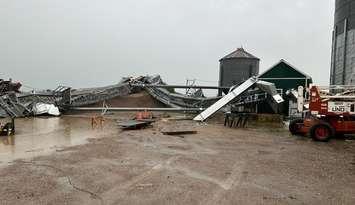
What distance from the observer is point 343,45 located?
22.5m

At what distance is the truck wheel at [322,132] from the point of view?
1510cm

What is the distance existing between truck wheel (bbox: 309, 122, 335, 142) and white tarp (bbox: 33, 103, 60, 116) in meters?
18.8

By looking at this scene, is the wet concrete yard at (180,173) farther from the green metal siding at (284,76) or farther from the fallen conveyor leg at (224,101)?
the green metal siding at (284,76)

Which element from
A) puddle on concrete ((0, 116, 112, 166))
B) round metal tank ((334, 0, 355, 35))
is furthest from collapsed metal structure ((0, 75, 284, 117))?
puddle on concrete ((0, 116, 112, 166))

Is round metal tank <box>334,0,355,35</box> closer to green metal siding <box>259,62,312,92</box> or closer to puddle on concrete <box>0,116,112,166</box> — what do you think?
green metal siding <box>259,62,312,92</box>

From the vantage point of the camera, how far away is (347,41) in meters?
22.2

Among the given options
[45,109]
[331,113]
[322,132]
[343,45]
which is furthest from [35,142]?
[343,45]

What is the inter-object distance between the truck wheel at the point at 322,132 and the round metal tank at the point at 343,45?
254 inches

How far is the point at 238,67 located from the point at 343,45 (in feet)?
47.1

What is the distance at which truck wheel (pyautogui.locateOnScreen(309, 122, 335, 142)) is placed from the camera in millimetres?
15102

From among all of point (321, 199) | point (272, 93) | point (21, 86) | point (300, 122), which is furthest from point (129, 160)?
point (21, 86)

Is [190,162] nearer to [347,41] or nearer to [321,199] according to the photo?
[321,199]

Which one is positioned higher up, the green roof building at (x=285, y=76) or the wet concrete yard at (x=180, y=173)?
the green roof building at (x=285, y=76)

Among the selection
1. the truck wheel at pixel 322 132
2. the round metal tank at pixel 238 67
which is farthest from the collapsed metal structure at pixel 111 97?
the truck wheel at pixel 322 132
